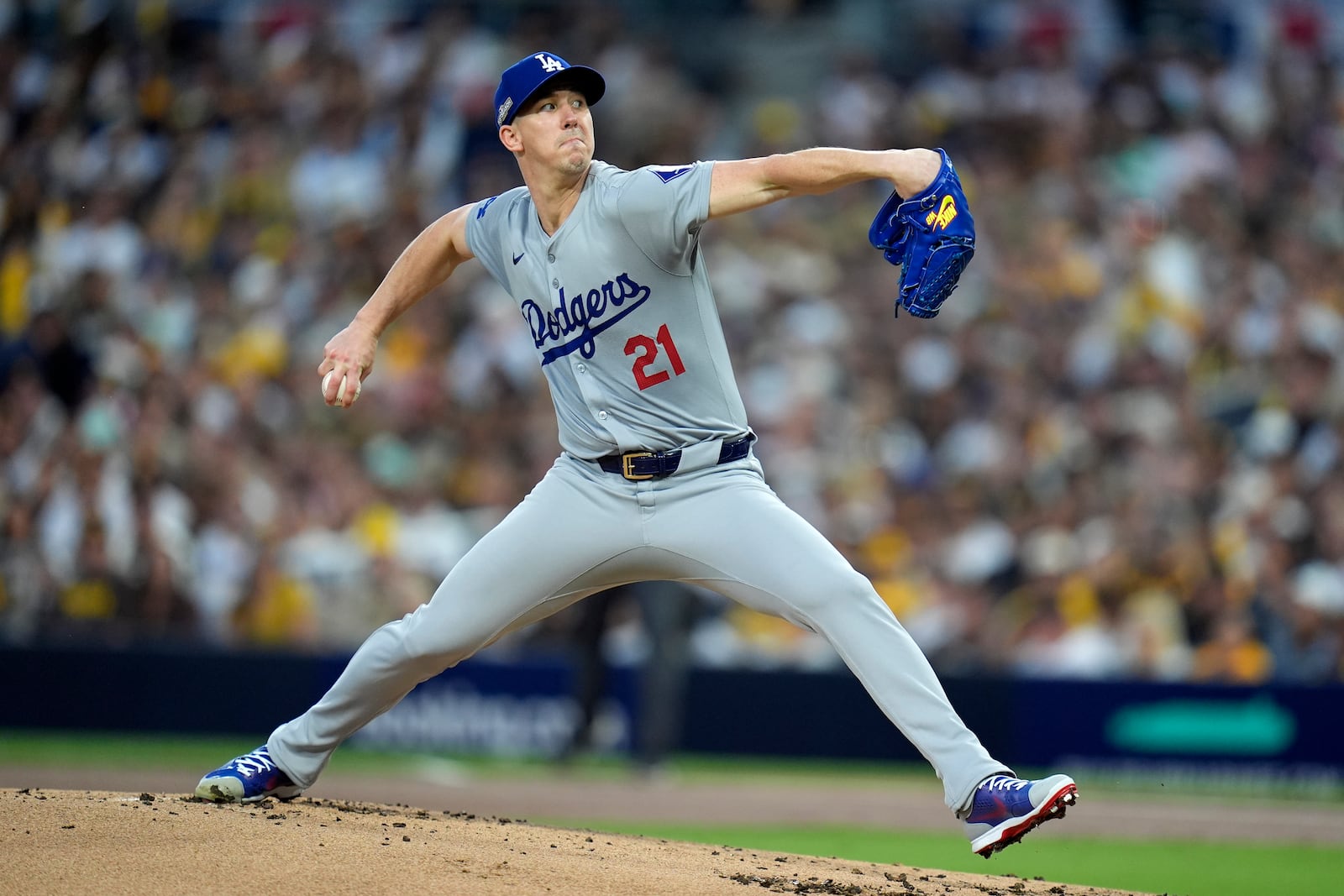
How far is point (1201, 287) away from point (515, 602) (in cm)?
1027

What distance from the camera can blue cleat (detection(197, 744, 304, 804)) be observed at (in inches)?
206

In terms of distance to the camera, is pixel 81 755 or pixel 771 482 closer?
pixel 81 755

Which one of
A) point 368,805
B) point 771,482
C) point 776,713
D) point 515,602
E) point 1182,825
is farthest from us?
point 771,482

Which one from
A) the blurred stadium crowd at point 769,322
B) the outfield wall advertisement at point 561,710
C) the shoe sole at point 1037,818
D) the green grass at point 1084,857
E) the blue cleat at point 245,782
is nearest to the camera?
the shoe sole at point 1037,818

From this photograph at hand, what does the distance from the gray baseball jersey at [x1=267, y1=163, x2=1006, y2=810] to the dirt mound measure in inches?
20.8

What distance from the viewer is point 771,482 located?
12.5 m

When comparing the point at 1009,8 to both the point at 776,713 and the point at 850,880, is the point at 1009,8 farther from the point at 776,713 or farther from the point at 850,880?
the point at 850,880

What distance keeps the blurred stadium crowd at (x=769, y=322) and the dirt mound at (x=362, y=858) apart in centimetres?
594

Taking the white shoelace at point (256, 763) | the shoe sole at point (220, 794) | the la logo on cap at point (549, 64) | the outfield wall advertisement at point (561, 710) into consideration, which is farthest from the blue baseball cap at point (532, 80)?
the outfield wall advertisement at point (561, 710)

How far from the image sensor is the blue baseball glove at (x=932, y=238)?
4441mm

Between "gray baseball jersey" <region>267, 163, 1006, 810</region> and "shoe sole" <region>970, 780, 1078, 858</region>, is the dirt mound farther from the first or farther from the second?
"gray baseball jersey" <region>267, 163, 1006, 810</region>

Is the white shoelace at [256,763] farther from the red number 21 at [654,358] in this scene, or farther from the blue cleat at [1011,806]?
the blue cleat at [1011,806]

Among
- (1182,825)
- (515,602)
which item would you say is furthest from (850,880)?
(1182,825)

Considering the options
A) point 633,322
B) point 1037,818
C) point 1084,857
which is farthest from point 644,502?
point 1084,857
